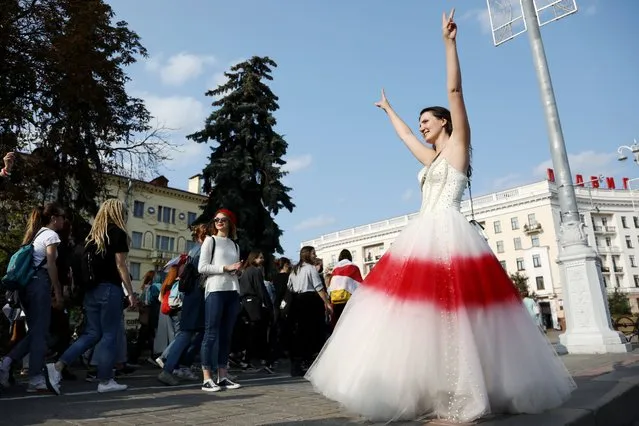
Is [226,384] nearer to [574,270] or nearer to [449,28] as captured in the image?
[449,28]

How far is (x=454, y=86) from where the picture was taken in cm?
304

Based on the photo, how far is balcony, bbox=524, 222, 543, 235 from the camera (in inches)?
2410

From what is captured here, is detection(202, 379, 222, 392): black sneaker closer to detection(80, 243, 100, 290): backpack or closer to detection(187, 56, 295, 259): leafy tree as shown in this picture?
detection(80, 243, 100, 290): backpack

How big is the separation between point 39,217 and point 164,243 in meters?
50.0

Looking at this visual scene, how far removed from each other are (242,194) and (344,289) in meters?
14.9

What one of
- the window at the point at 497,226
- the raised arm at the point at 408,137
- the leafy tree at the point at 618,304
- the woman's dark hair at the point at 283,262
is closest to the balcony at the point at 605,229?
the window at the point at 497,226

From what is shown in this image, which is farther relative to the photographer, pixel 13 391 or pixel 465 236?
pixel 13 391

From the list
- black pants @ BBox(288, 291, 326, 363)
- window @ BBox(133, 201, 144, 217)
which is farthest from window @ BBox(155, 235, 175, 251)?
black pants @ BBox(288, 291, 326, 363)

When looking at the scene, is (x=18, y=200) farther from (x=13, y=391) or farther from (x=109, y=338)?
(x=109, y=338)

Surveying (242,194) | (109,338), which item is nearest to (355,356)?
(109,338)

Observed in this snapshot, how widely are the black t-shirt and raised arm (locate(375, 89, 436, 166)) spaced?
3387 millimetres

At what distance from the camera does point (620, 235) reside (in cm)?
6619

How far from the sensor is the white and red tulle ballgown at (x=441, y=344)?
8.66 ft

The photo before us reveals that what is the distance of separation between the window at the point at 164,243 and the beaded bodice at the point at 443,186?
5295cm
